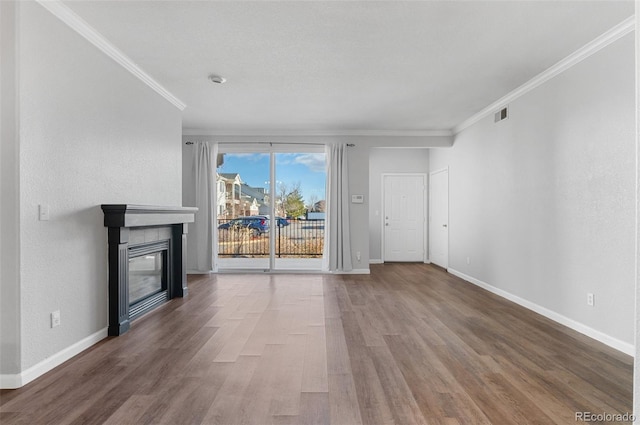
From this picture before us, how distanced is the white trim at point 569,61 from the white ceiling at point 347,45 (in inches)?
2.9

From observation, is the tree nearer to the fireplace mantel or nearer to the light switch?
the fireplace mantel

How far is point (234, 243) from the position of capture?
671 centimetres

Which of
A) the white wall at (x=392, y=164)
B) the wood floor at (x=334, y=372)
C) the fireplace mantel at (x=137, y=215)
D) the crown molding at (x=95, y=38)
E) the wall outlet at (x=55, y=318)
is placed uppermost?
the crown molding at (x=95, y=38)

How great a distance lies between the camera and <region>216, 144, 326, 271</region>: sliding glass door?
6531 millimetres

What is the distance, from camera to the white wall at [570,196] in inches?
112

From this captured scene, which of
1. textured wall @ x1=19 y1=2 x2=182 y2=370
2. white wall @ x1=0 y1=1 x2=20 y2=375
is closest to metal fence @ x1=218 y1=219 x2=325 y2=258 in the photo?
textured wall @ x1=19 y1=2 x2=182 y2=370

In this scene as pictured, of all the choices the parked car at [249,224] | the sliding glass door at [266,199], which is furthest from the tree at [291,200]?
the parked car at [249,224]

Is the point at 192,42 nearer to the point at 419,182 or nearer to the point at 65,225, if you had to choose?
the point at 65,225

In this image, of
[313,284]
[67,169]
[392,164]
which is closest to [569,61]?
[313,284]

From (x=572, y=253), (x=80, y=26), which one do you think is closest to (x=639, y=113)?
(x=572, y=253)

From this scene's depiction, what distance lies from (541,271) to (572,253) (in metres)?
0.53

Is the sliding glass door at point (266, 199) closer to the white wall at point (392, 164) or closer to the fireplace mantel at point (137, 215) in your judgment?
the white wall at point (392, 164)

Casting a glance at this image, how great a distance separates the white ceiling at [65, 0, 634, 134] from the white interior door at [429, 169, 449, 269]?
7.49 ft

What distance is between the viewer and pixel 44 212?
2443 mm
